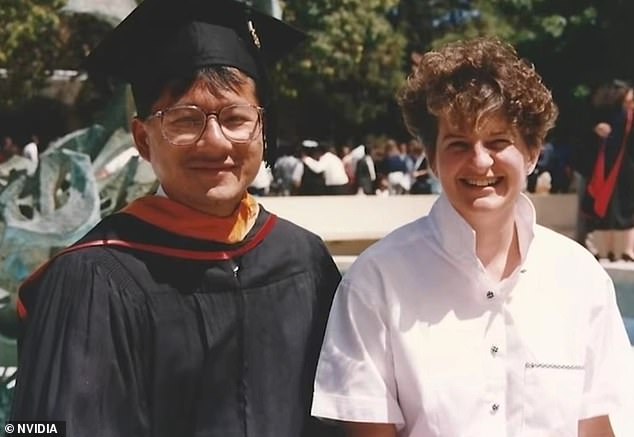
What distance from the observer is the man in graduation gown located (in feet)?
7.29

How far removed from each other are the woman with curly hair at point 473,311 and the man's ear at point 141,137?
56cm

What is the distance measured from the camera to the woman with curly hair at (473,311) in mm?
2305

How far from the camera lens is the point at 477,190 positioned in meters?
2.34

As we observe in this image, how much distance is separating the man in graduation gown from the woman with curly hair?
15cm

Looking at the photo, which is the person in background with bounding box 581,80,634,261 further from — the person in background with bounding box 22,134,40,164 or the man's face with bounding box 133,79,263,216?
the man's face with bounding box 133,79,263,216

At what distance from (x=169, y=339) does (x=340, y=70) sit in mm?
22942

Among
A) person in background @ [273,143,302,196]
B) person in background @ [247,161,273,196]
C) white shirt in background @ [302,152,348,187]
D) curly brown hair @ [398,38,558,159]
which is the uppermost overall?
curly brown hair @ [398,38,558,159]

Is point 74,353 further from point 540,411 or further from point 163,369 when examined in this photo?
point 540,411

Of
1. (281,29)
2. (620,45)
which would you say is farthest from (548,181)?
(281,29)

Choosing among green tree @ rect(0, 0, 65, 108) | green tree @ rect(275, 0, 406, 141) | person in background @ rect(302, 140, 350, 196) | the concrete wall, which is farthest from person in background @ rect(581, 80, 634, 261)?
green tree @ rect(275, 0, 406, 141)

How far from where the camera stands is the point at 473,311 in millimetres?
2350

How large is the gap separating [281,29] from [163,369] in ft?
2.98

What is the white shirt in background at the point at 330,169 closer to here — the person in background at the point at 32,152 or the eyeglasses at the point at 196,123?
the person in background at the point at 32,152

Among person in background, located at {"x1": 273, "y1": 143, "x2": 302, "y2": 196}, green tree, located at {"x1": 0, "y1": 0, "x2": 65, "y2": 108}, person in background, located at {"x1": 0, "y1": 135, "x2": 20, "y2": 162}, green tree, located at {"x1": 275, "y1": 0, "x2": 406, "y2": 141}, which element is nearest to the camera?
person in background, located at {"x1": 0, "y1": 135, "x2": 20, "y2": 162}
